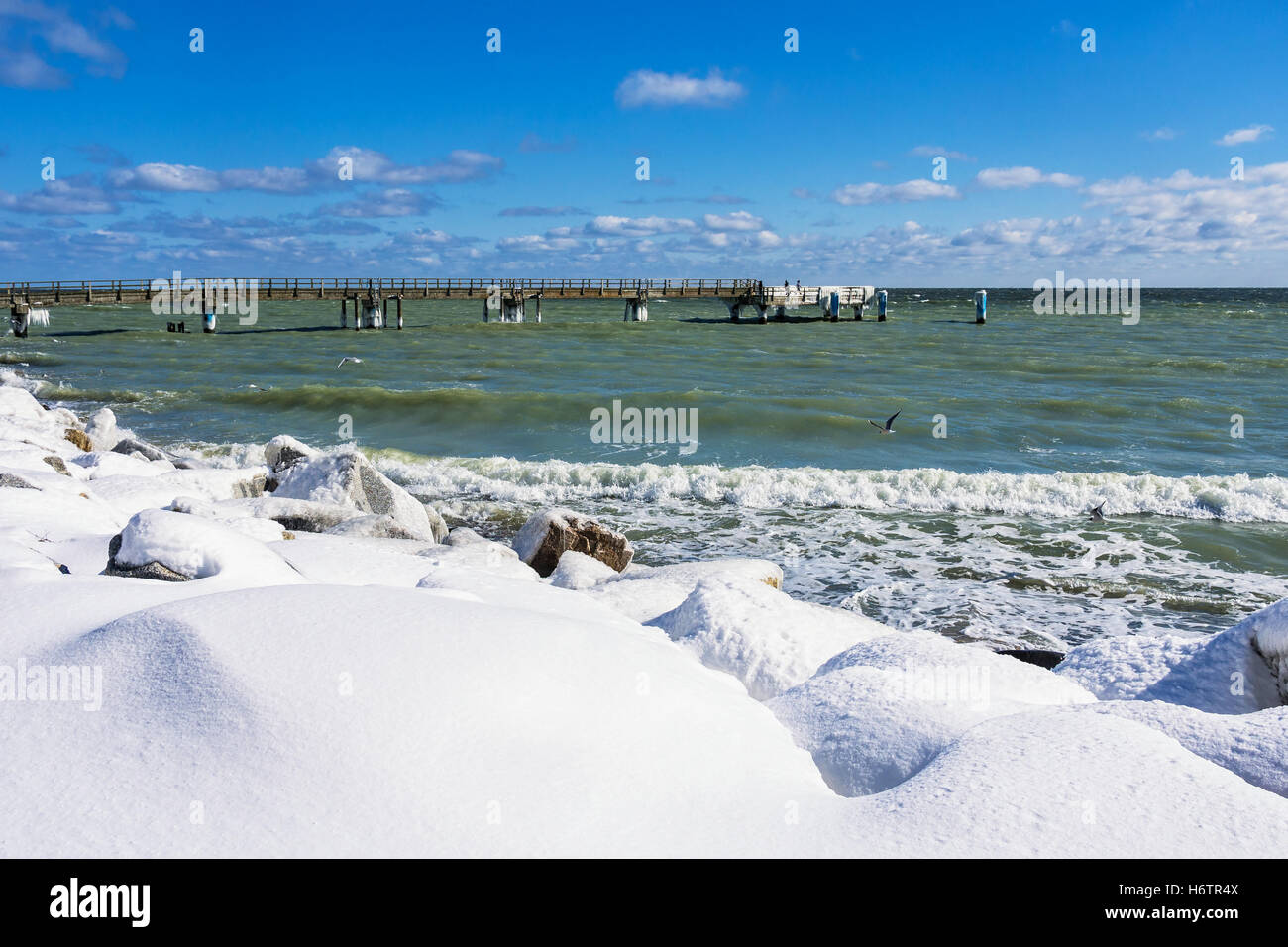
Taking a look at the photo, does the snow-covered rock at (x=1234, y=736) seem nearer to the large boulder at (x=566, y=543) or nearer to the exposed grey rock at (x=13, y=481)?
the large boulder at (x=566, y=543)

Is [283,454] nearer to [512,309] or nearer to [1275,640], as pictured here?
[1275,640]

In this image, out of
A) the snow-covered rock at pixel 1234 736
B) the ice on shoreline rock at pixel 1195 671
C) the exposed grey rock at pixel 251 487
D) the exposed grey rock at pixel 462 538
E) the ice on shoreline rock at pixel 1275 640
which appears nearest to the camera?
the snow-covered rock at pixel 1234 736

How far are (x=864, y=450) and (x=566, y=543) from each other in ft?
32.1

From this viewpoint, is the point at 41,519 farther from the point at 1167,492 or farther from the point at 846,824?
the point at 1167,492

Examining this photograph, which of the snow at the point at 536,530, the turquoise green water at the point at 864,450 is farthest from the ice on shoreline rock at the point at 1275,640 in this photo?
the snow at the point at 536,530

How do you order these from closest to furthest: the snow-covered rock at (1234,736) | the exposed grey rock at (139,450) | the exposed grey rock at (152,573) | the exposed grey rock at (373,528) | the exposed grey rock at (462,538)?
the snow-covered rock at (1234,736) → the exposed grey rock at (152,573) → the exposed grey rock at (373,528) → the exposed grey rock at (462,538) → the exposed grey rock at (139,450)

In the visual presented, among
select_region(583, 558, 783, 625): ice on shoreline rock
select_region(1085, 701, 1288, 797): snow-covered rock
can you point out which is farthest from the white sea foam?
select_region(1085, 701, 1288, 797): snow-covered rock

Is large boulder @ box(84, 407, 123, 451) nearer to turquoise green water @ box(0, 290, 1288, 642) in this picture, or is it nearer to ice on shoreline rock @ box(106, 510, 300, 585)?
turquoise green water @ box(0, 290, 1288, 642)

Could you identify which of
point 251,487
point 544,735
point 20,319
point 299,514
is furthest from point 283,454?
point 20,319

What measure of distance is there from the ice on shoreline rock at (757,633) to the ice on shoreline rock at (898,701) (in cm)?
24

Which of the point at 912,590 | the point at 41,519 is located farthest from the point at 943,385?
the point at 41,519

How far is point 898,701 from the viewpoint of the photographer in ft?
13.3

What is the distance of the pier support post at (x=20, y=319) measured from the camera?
47.2 m

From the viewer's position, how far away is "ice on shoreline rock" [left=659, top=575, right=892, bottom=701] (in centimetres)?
501
